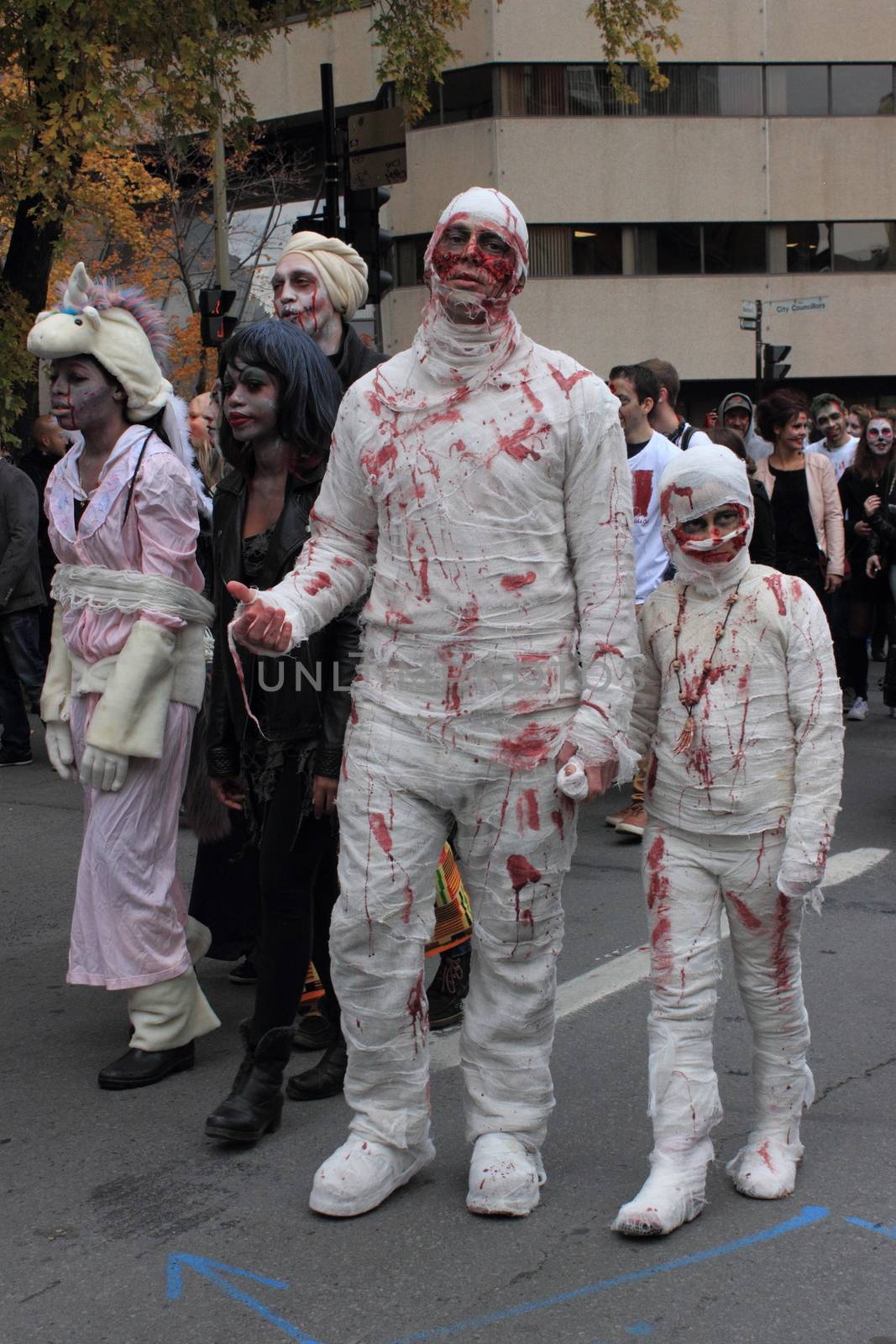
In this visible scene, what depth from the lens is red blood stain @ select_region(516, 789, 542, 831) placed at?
3395 millimetres

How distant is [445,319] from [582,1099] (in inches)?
78.3

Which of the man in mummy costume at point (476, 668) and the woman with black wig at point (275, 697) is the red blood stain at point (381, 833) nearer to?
the man in mummy costume at point (476, 668)

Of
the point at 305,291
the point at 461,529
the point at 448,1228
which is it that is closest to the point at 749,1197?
the point at 448,1228

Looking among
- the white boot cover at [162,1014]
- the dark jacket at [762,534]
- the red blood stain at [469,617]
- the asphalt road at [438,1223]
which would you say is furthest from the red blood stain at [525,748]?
the dark jacket at [762,534]

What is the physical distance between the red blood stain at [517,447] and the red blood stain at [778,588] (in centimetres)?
60

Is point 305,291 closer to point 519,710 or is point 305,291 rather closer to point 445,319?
point 445,319

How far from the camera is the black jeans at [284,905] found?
3.86m

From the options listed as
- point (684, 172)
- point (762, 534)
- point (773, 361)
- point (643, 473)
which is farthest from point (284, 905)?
point (684, 172)

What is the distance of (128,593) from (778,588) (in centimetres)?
180

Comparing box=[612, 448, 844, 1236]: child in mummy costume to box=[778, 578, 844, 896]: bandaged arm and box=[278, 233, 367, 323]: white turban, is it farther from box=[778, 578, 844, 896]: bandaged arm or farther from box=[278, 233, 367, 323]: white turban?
box=[278, 233, 367, 323]: white turban

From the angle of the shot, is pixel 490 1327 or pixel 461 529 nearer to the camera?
pixel 490 1327

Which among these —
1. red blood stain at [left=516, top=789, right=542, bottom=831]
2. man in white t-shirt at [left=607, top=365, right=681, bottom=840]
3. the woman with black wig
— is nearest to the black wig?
the woman with black wig

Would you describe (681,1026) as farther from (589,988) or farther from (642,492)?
(642,492)

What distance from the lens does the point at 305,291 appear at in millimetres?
4816
